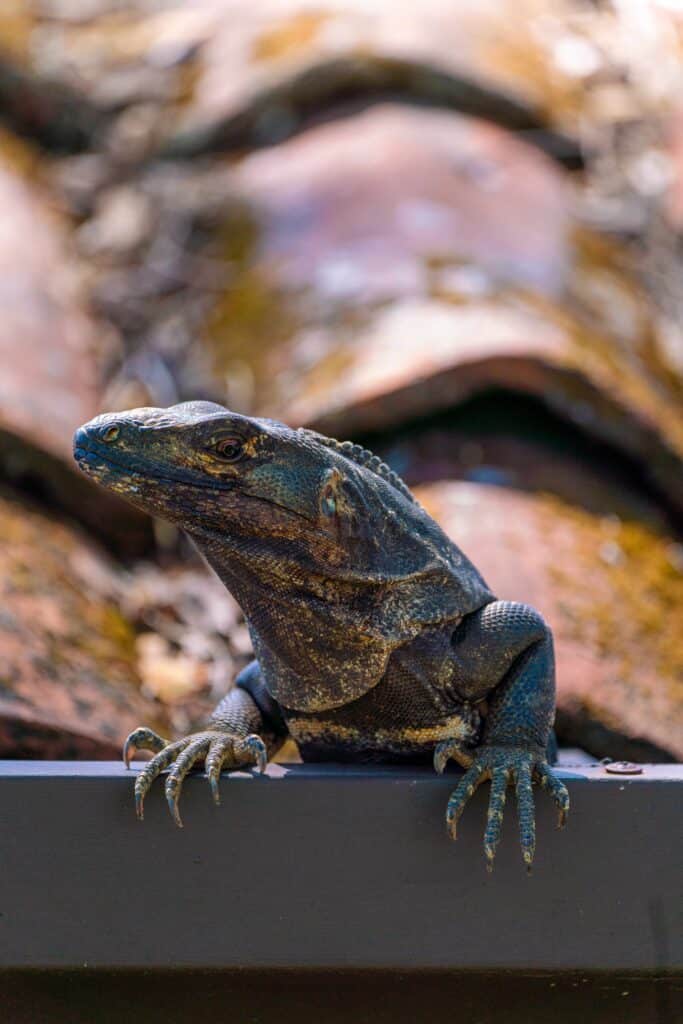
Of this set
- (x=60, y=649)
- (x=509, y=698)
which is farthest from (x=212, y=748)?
(x=60, y=649)

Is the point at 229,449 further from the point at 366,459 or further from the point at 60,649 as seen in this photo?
the point at 60,649

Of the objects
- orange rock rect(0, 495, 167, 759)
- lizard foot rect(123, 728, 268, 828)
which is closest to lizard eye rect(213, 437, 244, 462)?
lizard foot rect(123, 728, 268, 828)

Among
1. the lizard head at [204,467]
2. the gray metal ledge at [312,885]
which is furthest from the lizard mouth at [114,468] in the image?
the gray metal ledge at [312,885]

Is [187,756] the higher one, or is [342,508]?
[342,508]

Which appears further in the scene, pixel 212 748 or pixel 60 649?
pixel 60 649

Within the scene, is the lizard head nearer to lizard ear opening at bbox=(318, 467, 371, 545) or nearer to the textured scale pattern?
lizard ear opening at bbox=(318, 467, 371, 545)

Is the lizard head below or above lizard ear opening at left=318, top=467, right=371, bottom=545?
above

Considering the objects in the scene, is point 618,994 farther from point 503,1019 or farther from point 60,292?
point 60,292
